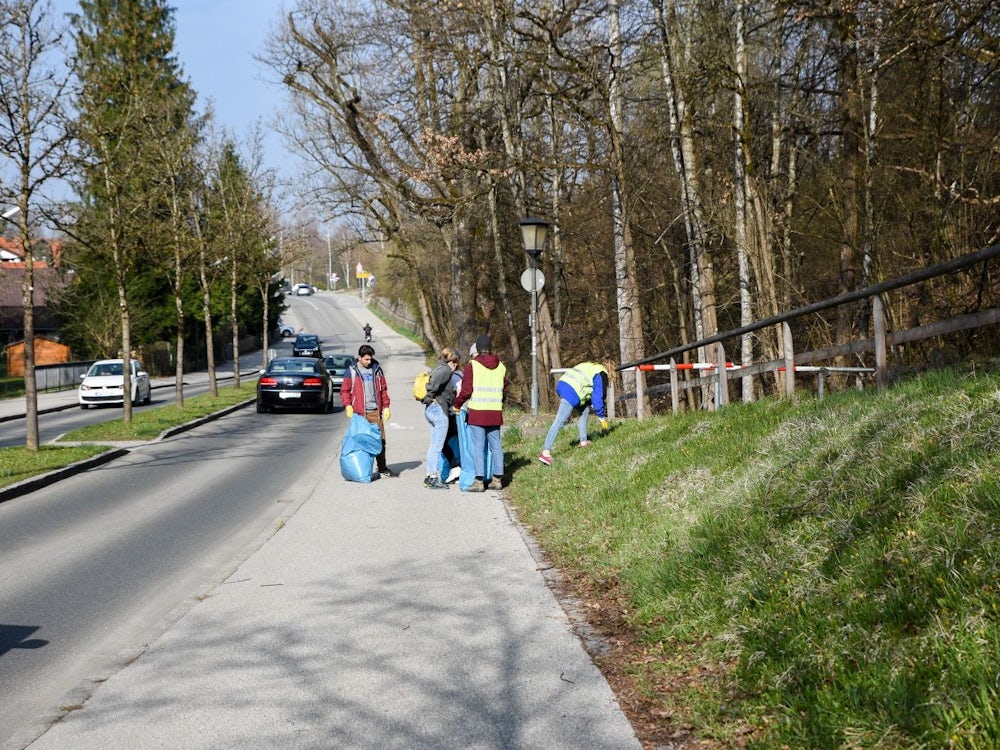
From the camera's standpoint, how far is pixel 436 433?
1384 cm

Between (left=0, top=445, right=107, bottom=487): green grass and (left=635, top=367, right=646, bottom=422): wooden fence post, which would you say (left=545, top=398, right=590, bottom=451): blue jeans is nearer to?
(left=635, top=367, right=646, bottom=422): wooden fence post

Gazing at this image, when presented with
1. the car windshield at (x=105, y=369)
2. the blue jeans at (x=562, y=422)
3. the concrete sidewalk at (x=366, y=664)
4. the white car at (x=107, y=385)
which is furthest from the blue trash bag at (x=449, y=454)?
the car windshield at (x=105, y=369)

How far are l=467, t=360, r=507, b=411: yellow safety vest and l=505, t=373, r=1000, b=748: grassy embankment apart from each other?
3.75m

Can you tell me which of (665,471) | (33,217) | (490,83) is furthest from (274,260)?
(665,471)

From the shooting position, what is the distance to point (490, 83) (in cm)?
2836

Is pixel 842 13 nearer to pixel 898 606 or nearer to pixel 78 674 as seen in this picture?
pixel 898 606

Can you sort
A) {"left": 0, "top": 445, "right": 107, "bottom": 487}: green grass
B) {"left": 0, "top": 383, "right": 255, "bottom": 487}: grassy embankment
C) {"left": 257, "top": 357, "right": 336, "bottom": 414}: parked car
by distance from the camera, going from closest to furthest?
{"left": 0, "top": 445, "right": 107, "bottom": 487}: green grass
{"left": 0, "top": 383, "right": 255, "bottom": 487}: grassy embankment
{"left": 257, "top": 357, "right": 336, "bottom": 414}: parked car

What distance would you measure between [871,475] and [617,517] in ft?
10.4

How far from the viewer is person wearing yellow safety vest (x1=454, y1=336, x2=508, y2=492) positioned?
41.8 feet

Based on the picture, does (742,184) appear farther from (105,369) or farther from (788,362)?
(105,369)

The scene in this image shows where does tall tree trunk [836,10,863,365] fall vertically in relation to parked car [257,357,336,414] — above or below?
above

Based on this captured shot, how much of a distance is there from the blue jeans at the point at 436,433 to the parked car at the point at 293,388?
17434 millimetres

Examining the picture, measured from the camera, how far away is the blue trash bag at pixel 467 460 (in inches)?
519

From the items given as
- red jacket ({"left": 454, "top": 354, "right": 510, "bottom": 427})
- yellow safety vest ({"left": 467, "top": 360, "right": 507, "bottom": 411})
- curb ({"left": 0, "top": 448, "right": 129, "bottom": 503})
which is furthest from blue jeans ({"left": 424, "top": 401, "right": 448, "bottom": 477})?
curb ({"left": 0, "top": 448, "right": 129, "bottom": 503})
